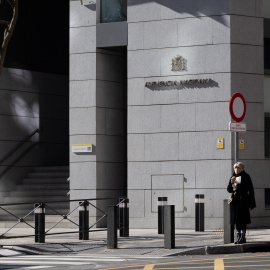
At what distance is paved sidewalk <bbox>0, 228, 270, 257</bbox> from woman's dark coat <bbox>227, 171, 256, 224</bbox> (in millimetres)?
517

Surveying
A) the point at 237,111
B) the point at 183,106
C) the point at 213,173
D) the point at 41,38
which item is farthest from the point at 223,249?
the point at 41,38

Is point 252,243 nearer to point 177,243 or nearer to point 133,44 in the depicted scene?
point 177,243

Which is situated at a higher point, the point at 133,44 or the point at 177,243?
the point at 133,44

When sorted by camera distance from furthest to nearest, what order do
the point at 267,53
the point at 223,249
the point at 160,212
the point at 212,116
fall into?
the point at 267,53 < the point at 212,116 < the point at 160,212 < the point at 223,249

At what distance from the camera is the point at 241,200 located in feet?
60.8

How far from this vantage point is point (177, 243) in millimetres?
19547

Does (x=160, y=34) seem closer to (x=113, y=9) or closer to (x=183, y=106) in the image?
(x=113, y=9)

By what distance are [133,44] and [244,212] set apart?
826 centimetres

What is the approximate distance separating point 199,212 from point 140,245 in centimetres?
421

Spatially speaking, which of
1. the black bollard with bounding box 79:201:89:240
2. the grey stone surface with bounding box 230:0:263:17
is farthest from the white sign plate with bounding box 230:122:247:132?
the grey stone surface with bounding box 230:0:263:17

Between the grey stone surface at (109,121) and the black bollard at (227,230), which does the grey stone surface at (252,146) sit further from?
the black bollard at (227,230)

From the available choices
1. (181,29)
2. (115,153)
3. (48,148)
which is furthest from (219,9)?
(48,148)

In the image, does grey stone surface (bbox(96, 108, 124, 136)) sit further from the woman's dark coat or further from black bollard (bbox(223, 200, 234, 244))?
the woman's dark coat

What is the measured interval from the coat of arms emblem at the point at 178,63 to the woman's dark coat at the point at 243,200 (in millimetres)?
6608
